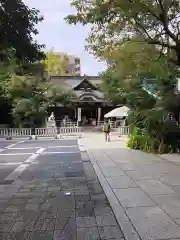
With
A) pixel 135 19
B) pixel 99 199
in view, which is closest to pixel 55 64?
pixel 135 19

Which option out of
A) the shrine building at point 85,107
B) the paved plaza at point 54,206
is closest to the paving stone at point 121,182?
the paved plaza at point 54,206

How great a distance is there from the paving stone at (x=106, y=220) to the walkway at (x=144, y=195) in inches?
4.0

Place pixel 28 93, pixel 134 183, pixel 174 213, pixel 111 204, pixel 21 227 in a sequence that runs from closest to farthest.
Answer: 1. pixel 21 227
2. pixel 174 213
3. pixel 111 204
4. pixel 134 183
5. pixel 28 93

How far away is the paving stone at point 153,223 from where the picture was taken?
4.51 meters

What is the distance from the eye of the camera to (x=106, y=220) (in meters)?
5.37

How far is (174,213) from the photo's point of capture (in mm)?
5434

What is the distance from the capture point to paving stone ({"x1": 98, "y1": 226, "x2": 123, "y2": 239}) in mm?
4641

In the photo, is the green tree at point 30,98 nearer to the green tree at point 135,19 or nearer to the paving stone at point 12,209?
the green tree at point 135,19

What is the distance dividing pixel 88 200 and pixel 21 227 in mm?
1961

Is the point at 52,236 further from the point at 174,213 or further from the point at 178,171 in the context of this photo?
the point at 178,171

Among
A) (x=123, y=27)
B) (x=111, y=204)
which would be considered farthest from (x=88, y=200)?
(x=123, y=27)

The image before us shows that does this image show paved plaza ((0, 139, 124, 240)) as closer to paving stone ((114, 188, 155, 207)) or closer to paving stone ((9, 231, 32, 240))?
paving stone ((9, 231, 32, 240))

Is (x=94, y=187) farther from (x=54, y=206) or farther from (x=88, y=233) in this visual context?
(x=88, y=233)

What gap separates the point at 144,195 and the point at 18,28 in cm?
472
